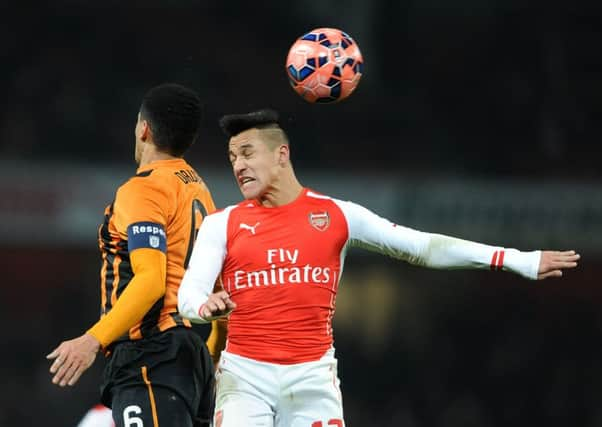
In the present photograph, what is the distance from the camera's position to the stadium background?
1148 cm

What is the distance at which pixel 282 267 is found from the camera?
14.0 feet

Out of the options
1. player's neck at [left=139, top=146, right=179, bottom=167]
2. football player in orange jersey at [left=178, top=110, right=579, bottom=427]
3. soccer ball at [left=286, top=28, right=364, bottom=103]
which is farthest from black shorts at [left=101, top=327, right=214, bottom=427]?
soccer ball at [left=286, top=28, right=364, bottom=103]

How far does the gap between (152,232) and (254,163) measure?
46 centimetres

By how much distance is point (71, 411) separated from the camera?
35.7ft

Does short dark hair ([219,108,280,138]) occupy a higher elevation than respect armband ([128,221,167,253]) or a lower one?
higher

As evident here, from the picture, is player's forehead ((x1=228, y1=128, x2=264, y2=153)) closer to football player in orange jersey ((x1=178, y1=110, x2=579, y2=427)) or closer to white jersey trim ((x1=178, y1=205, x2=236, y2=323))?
football player in orange jersey ((x1=178, y1=110, x2=579, y2=427))

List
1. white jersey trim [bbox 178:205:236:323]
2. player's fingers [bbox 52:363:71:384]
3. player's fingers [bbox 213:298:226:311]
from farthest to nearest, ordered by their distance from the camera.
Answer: white jersey trim [bbox 178:205:236:323]
player's fingers [bbox 52:363:71:384]
player's fingers [bbox 213:298:226:311]

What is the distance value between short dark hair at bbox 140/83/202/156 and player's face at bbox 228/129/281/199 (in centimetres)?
34

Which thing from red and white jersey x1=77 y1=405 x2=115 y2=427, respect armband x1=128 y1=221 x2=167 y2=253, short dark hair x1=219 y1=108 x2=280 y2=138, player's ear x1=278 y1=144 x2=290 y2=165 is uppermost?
short dark hair x1=219 y1=108 x2=280 y2=138

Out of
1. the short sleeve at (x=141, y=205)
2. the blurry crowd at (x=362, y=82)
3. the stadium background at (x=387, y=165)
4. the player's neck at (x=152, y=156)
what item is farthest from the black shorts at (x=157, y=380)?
the blurry crowd at (x=362, y=82)

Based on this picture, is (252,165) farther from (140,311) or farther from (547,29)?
(547,29)

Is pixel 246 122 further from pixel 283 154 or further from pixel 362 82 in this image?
pixel 362 82

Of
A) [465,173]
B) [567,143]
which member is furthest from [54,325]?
[567,143]

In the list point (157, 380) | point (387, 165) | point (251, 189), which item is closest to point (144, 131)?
point (251, 189)
